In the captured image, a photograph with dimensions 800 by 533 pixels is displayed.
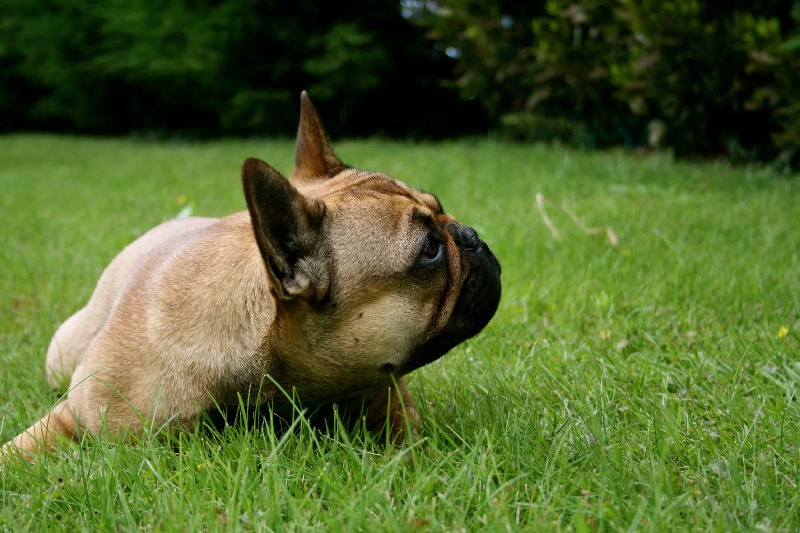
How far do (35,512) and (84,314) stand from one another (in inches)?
73.0

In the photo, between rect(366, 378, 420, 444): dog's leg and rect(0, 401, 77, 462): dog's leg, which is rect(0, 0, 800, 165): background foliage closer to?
rect(366, 378, 420, 444): dog's leg

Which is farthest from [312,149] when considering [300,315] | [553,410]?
[553,410]

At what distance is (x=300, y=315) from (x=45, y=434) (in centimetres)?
120

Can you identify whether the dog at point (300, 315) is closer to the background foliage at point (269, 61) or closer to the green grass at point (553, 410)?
the green grass at point (553, 410)

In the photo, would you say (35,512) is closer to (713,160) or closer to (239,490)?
(239,490)

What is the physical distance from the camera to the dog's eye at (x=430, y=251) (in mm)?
2751

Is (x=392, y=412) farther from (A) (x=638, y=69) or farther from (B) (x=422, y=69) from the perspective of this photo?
(B) (x=422, y=69)

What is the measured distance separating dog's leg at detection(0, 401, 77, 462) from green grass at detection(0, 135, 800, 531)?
6.7 inches

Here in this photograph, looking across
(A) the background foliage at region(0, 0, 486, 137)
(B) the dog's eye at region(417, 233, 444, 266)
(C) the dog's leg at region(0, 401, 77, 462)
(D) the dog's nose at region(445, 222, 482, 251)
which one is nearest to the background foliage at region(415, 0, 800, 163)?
(A) the background foliage at region(0, 0, 486, 137)

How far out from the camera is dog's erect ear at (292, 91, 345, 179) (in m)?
3.29

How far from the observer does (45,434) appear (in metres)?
3.01

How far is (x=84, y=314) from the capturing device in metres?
4.11

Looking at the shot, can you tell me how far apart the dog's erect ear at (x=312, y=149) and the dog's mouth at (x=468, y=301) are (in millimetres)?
667

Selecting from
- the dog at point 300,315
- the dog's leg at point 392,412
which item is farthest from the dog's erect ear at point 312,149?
the dog's leg at point 392,412
